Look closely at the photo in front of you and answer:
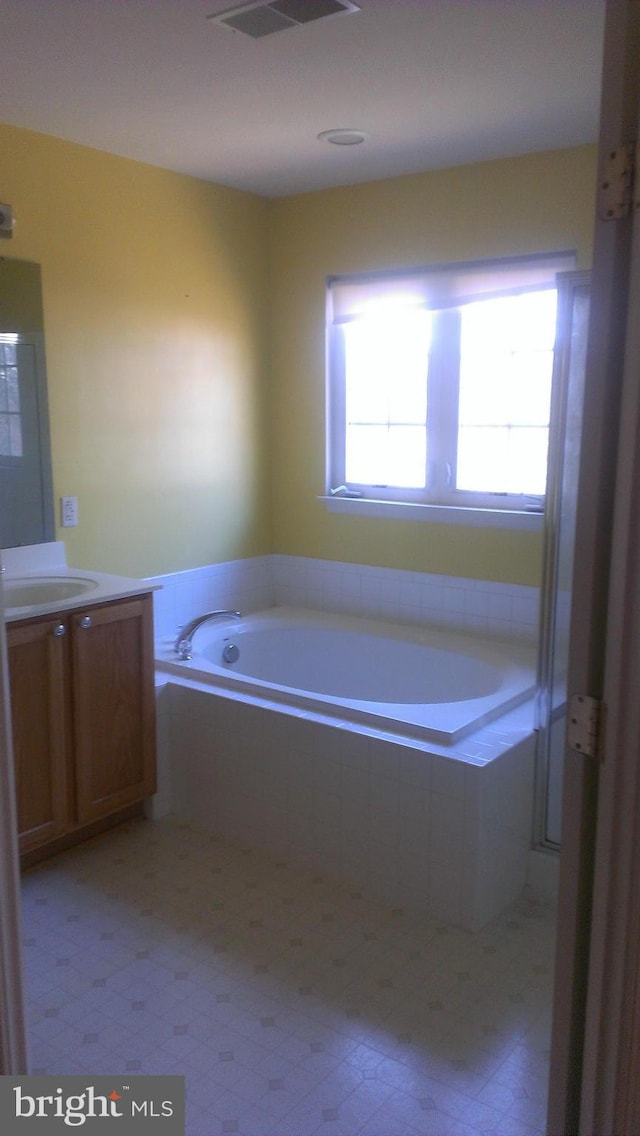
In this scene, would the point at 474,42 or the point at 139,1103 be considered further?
the point at 474,42

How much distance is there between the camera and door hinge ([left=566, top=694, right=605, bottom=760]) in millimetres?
1266

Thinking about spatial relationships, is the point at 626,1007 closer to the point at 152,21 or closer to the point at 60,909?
the point at 60,909

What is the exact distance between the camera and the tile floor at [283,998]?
1927mm

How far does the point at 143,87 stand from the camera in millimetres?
2586

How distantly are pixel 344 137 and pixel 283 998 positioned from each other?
2731mm

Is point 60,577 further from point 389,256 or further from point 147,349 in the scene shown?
point 389,256

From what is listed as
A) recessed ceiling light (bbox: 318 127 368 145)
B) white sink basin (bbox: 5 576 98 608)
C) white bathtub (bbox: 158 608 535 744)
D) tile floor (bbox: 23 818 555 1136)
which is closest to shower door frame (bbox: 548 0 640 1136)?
tile floor (bbox: 23 818 555 1136)

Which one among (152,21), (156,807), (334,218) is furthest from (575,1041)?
(334,218)

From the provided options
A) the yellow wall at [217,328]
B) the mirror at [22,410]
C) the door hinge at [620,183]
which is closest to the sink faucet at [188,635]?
the yellow wall at [217,328]

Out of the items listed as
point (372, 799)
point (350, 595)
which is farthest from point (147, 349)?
point (372, 799)

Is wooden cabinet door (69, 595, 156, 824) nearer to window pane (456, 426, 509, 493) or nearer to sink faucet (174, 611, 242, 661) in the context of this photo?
sink faucet (174, 611, 242, 661)

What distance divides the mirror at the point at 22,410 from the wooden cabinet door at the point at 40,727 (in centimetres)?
56

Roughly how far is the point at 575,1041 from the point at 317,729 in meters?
1.53

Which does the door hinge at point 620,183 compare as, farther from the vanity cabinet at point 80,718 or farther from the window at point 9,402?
the window at point 9,402
